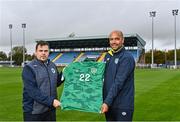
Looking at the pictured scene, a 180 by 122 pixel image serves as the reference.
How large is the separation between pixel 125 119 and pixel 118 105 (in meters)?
0.25

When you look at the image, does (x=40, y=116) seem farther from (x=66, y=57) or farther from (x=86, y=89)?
(x=66, y=57)

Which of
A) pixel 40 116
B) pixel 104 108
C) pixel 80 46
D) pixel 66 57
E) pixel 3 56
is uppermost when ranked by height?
pixel 80 46

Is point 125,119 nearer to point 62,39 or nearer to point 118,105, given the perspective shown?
point 118,105

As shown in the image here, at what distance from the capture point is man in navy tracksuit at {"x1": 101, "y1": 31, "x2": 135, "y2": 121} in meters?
5.15

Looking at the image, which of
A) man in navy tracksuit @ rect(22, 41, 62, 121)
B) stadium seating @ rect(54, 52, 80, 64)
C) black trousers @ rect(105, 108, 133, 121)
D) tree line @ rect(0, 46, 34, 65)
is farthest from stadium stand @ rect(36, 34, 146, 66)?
man in navy tracksuit @ rect(22, 41, 62, 121)

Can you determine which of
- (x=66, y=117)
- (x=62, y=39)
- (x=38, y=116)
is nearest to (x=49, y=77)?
(x=38, y=116)

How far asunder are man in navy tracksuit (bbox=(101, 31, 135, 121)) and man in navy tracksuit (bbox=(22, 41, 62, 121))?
2.46ft

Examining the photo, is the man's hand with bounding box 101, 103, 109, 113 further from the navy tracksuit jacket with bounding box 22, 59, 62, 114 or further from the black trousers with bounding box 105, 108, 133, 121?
the navy tracksuit jacket with bounding box 22, 59, 62, 114

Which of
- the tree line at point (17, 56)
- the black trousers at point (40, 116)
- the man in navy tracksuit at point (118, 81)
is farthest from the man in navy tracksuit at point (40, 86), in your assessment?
the tree line at point (17, 56)

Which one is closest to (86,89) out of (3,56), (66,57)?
(66,57)

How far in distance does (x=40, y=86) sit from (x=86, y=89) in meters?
0.66

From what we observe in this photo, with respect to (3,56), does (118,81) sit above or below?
above

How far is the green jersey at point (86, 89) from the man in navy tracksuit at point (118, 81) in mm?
113

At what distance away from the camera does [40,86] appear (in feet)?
16.8
